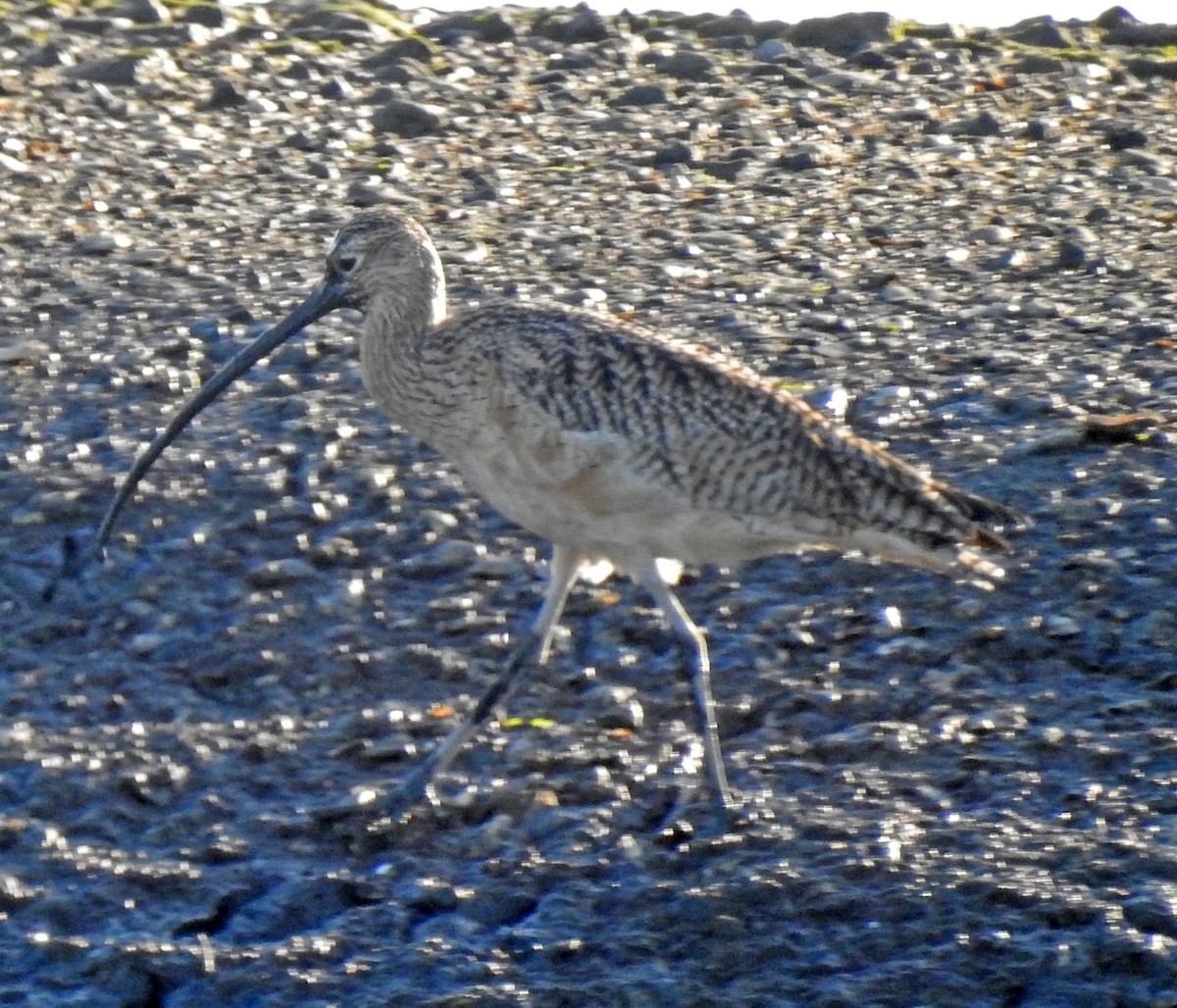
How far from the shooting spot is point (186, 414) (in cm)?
770

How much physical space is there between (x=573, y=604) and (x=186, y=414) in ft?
4.83

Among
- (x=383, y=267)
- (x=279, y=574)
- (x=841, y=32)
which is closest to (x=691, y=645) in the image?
(x=383, y=267)

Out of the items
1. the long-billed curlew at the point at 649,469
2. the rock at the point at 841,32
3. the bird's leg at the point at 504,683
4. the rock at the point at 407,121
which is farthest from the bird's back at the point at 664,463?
the rock at the point at 841,32

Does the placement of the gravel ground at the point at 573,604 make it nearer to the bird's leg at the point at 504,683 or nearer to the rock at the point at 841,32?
the bird's leg at the point at 504,683

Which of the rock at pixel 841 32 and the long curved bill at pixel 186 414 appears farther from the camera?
the rock at pixel 841 32

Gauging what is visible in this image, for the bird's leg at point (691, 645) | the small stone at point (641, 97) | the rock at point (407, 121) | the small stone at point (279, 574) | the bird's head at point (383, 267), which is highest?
the bird's head at point (383, 267)

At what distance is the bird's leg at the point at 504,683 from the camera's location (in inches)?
246

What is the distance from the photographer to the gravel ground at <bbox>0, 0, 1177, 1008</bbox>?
5.57 m

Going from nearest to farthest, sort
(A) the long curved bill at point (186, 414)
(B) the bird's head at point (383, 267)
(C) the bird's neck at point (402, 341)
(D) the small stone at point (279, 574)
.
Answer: (C) the bird's neck at point (402, 341), (B) the bird's head at point (383, 267), (A) the long curved bill at point (186, 414), (D) the small stone at point (279, 574)

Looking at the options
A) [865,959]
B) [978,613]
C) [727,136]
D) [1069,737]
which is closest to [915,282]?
[727,136]

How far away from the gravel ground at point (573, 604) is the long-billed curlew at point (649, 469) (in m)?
0.39

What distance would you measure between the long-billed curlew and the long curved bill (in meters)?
0.68

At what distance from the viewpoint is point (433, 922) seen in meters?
5.66

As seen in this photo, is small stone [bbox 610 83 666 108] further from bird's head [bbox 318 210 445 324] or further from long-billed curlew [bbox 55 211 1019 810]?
long-billed curlew [bbox 55 211 1019 810]
